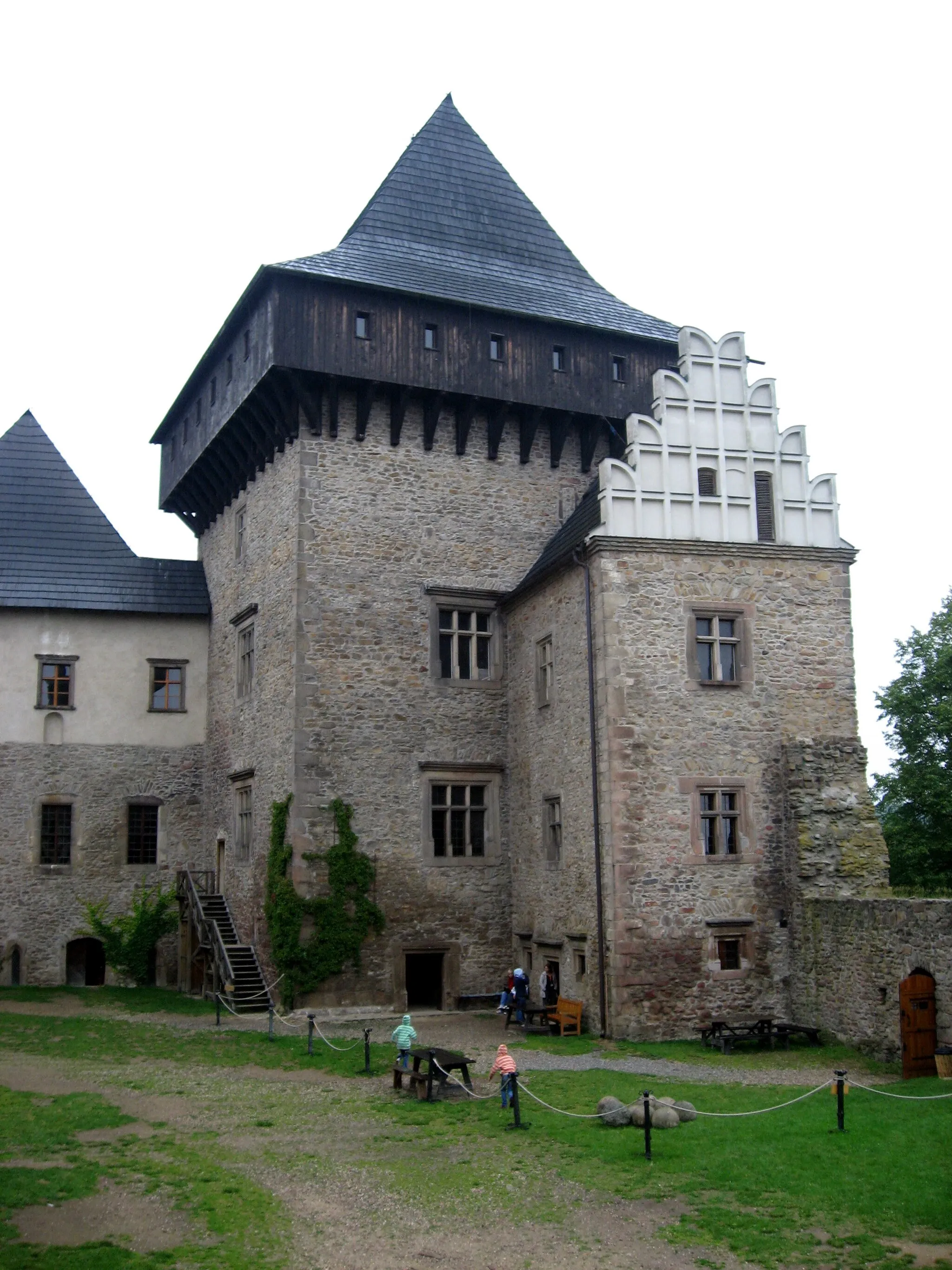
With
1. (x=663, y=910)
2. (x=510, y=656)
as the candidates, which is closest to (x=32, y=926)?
(x=510, y=656)

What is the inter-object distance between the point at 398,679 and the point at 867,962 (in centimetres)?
1003

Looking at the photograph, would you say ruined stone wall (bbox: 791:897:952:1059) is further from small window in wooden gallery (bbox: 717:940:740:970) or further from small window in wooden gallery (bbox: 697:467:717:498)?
small window in wooden gallery (bbox: 697:467:717:498)

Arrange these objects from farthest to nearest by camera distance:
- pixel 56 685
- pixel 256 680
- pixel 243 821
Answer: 1. pixel 56 685
2. pixel 243 821
3. pixel 256 680

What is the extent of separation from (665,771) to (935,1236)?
10.9 meters

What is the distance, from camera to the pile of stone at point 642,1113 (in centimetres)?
1364

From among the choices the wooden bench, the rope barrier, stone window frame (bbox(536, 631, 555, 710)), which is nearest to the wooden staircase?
the wooden bench

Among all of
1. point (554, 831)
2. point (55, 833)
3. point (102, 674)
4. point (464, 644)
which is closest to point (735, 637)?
point (554, 831)

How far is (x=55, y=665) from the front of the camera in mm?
29453

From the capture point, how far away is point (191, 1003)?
2517 centimetres

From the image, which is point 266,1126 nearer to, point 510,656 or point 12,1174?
point 12,1174

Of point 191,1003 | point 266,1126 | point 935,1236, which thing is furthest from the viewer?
point 191,1003

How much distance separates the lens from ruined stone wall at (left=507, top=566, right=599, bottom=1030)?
843 inches

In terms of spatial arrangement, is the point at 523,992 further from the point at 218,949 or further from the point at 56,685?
the point at 56,685

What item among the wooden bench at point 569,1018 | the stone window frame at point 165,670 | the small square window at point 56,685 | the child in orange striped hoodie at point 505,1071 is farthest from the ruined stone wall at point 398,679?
the small square window at point 56,685
